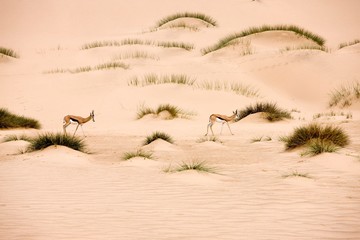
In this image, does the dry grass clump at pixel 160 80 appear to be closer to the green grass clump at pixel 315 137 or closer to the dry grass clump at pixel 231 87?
the dry grass clump at pixel 231 87

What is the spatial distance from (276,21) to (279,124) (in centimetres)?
2281

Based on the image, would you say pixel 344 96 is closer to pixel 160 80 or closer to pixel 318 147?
pixel 160 80

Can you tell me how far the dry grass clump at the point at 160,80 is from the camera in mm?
19812

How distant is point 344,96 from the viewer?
1841cm

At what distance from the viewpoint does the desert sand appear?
198 inches

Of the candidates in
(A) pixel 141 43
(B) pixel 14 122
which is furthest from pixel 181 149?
(A) pixel 141 43

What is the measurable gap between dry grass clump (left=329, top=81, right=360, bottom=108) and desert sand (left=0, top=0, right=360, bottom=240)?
348 mm

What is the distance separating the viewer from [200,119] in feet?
53.4

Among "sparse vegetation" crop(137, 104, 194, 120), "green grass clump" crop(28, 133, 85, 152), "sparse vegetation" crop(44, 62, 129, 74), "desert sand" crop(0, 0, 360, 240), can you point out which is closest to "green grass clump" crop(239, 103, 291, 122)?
"desert sand" crop(0, 0, 360, 240)

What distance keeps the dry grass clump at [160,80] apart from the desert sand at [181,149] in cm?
34

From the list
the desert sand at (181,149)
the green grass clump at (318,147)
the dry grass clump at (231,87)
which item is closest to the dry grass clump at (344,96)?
the desert sand at (181,149)

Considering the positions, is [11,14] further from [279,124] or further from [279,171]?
[279,171]

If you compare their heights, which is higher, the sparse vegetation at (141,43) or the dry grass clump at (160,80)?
the sparse vegetation at (141,43)

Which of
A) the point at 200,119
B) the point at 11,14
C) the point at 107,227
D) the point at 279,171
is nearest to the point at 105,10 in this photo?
the point at 11,14
